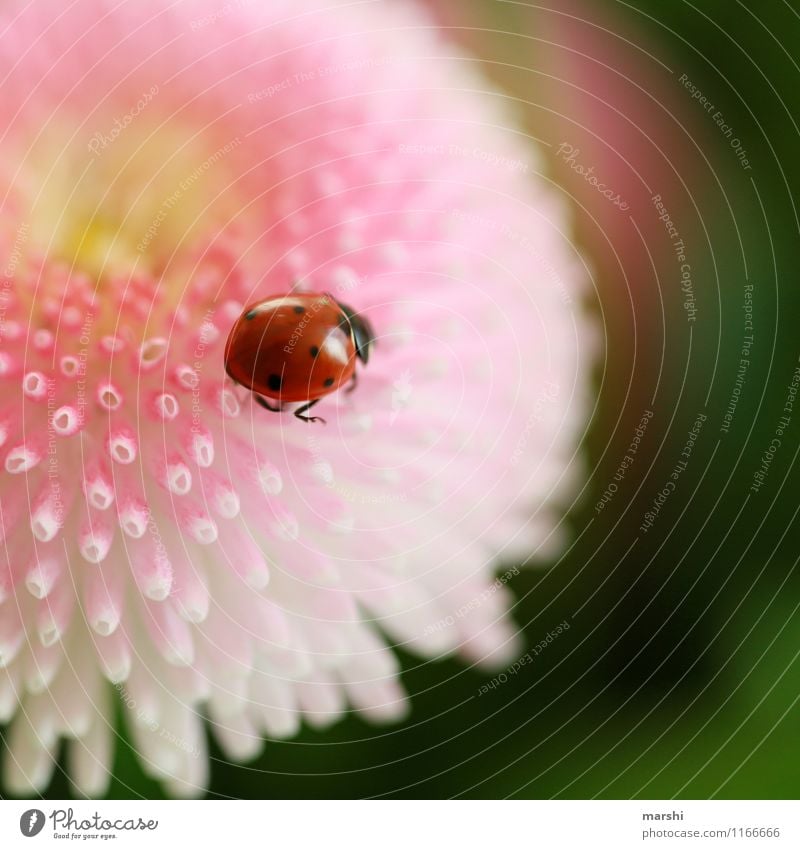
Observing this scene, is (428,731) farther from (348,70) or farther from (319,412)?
(348,70)

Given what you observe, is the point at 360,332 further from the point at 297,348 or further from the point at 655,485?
the point at 655,485

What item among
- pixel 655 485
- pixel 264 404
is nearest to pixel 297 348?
pixel 264 404
